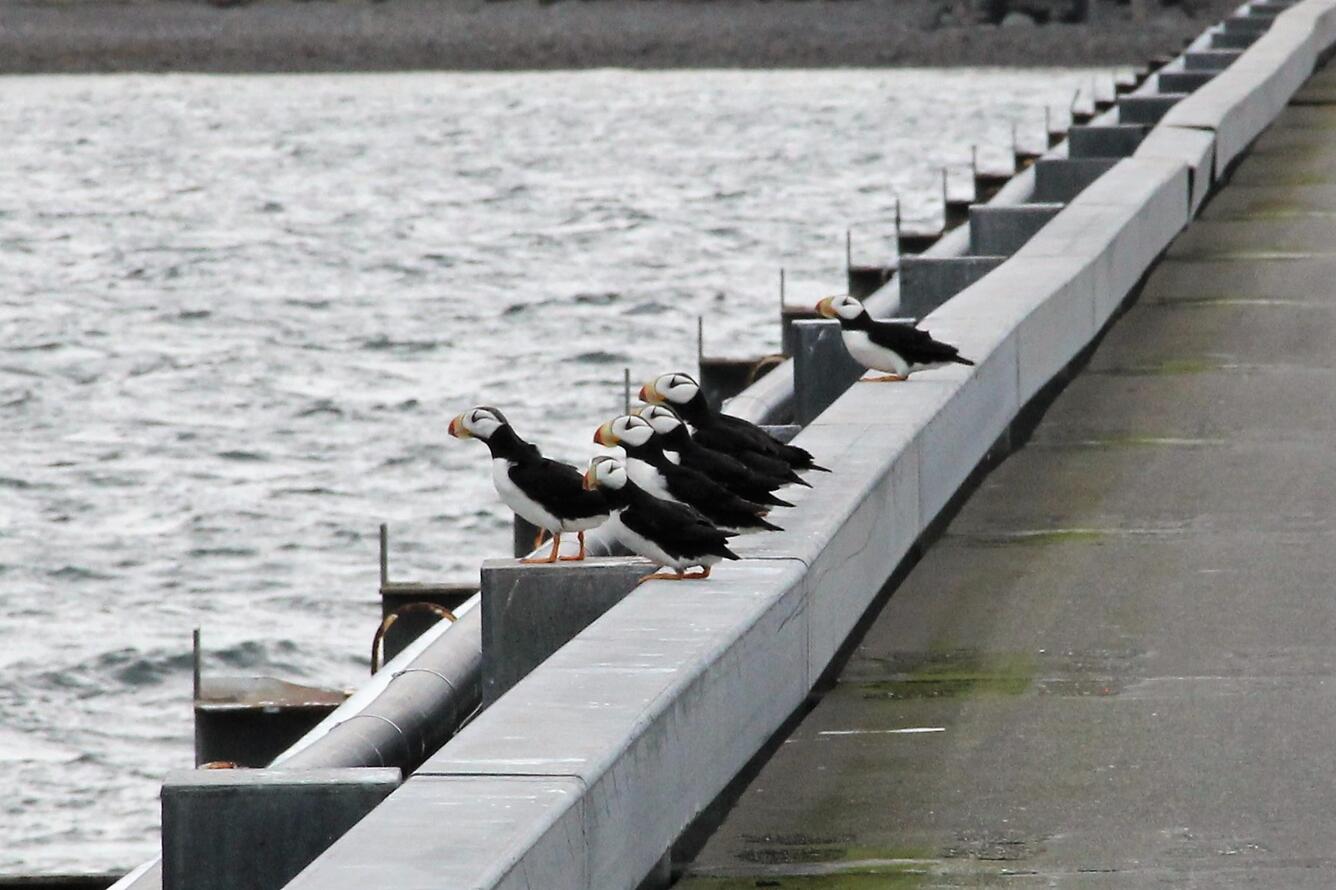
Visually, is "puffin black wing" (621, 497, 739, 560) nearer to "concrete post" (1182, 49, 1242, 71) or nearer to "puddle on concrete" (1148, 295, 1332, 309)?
"puddle on concrete" (1148, 295, 1332, 309)

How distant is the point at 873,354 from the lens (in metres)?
11.9

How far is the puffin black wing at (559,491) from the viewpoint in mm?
9352

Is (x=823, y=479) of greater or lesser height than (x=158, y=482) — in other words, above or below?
above

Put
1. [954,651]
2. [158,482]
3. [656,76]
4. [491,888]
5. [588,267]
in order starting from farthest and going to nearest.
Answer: [656,76] → [588,267] → [158,482] → [954,651] → [491,888]

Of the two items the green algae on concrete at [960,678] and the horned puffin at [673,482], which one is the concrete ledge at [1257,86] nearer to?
the green algae on concrete at [960,678]

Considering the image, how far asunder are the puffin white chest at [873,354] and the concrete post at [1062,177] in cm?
1112

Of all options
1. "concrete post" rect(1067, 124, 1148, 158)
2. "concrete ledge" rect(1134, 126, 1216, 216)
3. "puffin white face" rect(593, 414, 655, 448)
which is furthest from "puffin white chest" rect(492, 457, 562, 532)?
"concrete post" rect(1067, 124, 1148, 158)

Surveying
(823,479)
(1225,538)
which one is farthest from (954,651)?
(1225,538)

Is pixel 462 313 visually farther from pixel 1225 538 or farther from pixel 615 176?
pixel 1225 538

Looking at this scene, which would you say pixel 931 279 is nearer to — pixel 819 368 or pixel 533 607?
pixel 819 368

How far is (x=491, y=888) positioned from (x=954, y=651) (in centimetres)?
414

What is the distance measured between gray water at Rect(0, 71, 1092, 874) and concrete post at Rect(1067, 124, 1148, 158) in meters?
10.2

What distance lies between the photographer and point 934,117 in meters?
109

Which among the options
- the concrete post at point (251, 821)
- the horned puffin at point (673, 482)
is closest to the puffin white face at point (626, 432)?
the horned puffin at point (673, 482)
